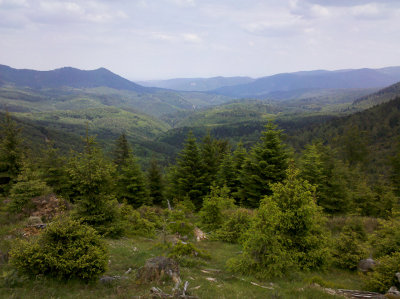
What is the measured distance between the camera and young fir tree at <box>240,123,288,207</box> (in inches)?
879

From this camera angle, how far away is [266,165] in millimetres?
22672

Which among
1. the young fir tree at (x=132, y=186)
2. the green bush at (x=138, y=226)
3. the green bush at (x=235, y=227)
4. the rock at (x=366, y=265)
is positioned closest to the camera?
the rock at (x=366, y=265)

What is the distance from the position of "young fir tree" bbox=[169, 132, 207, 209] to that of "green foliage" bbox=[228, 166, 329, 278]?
58.7ft

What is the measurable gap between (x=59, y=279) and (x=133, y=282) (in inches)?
91.5

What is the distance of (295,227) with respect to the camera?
10789mm

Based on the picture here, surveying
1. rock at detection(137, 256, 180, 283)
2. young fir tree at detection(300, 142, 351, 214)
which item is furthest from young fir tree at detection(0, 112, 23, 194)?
young fir tree at detection(300, 142, 351, 214)

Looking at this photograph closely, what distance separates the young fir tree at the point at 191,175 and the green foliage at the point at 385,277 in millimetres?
20593

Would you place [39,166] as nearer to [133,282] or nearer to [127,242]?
[127,242]

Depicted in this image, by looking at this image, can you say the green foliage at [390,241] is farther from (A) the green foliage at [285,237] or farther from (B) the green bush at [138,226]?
(B) the green bush at [138,226]

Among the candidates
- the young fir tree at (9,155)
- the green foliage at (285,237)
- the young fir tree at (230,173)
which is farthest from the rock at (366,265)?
the young fir tree at (9,155)

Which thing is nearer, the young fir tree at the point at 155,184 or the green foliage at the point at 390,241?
the green foliage at the point at 390,241

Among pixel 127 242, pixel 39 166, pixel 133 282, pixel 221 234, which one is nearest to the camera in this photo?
pixel 133 282

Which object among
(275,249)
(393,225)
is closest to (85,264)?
(275,249)

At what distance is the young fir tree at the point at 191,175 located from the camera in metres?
28.7
